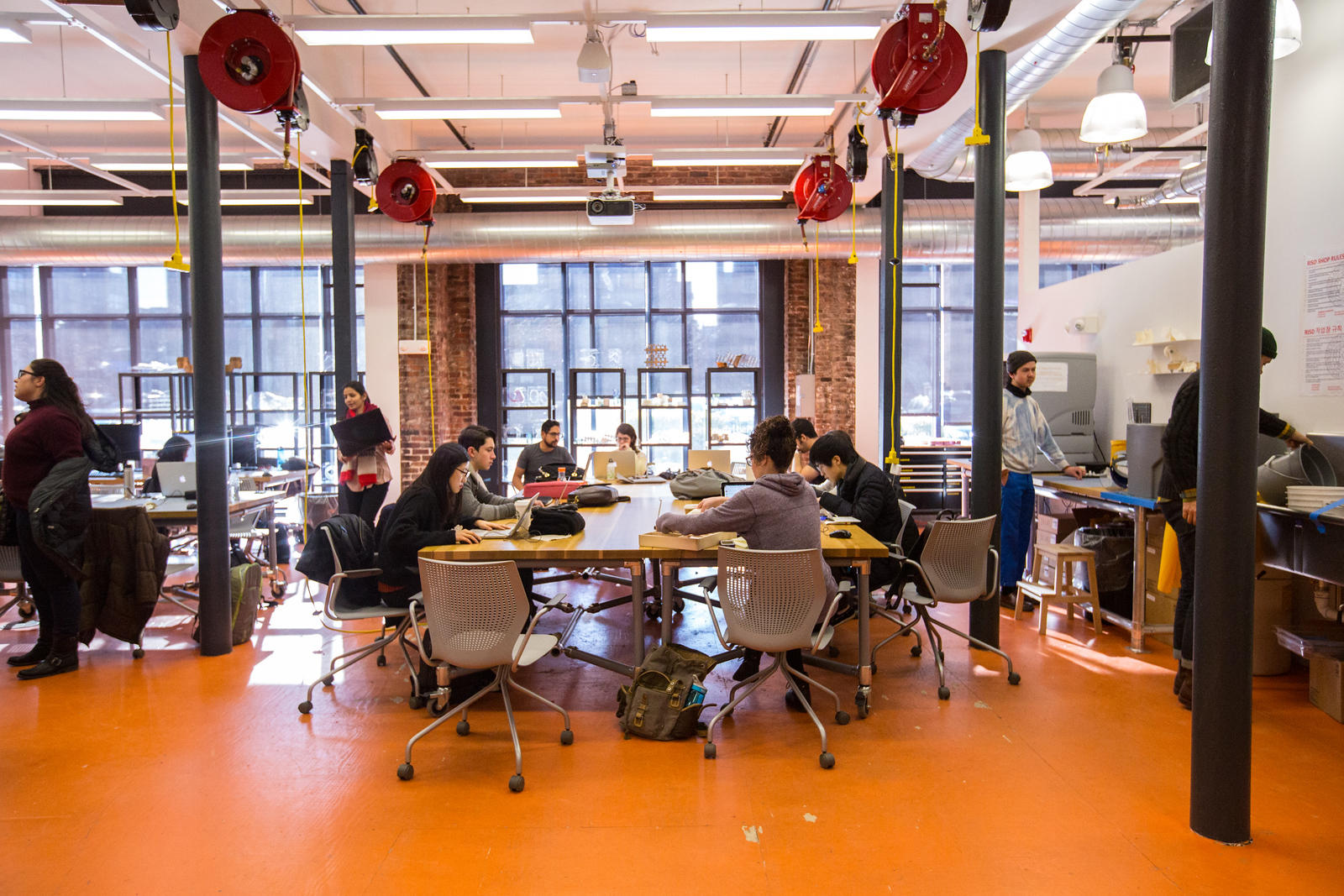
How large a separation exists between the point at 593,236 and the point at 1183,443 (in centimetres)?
722

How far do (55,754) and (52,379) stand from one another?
226 centimetres

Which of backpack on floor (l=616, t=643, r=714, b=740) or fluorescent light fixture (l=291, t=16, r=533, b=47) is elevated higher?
fluorescent light fixture (l=291, t=16, r=533, b=47)

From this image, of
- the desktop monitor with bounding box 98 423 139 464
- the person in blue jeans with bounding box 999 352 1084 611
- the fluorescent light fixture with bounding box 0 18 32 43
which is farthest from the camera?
the desktop monitor with bounding box 98 423 139 464

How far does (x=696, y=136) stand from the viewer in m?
10.4

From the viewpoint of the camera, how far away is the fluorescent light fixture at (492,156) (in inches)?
303

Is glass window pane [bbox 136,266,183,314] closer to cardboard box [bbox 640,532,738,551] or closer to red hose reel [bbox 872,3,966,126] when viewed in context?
cardboard box [bbox 640,532,738,551]

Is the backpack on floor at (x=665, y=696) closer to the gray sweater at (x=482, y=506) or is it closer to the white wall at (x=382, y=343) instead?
the gray sweater at (x=482, y=506)

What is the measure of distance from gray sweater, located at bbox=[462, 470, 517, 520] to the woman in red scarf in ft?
5.93

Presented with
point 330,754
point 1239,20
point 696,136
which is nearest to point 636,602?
point 330,754

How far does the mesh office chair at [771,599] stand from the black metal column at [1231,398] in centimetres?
139

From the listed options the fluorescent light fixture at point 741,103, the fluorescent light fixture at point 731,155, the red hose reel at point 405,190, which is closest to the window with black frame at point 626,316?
the fluorescent light fixture at point 731,155

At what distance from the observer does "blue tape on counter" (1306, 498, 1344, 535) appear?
362cm

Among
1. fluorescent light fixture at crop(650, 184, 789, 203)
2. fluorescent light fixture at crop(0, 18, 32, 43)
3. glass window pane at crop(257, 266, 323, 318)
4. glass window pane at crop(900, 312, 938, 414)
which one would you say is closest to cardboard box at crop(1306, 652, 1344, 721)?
fluorescent light fixture at crop(650, 184, 789, 203)

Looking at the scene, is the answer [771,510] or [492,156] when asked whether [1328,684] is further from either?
[492,156]
